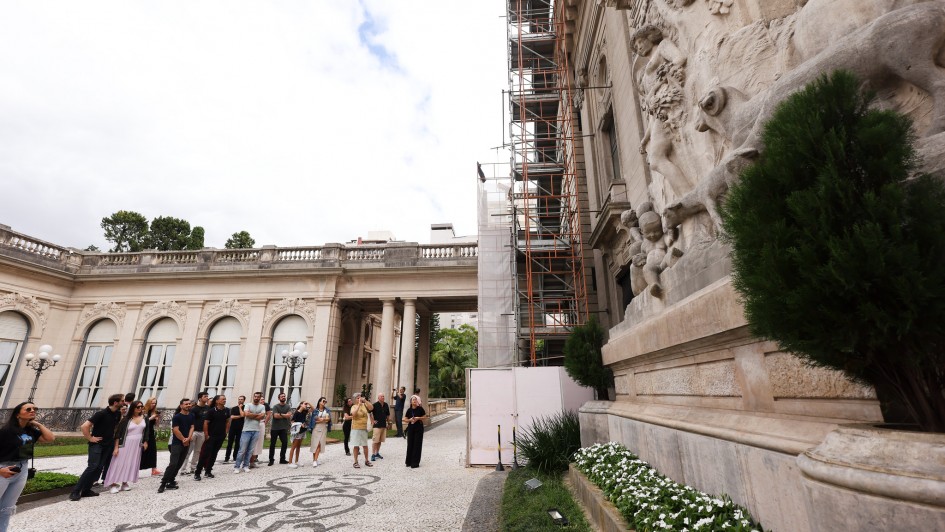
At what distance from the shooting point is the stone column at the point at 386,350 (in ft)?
60.7

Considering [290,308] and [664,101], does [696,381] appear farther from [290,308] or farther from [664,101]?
[290,308]

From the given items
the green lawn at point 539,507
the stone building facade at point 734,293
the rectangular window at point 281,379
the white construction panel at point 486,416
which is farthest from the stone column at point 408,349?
the stone building facade at point 734,293

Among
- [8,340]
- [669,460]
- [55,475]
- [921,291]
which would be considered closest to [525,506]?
[669,460]

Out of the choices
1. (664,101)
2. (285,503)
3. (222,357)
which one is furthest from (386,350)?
(664,101)

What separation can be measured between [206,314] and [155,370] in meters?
3.52

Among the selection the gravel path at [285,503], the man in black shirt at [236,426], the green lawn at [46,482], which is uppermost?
the man in black shirt at [236,426]

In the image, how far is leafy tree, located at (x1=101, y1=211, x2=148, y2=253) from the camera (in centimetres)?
3431

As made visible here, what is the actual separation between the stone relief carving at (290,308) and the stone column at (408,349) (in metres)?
4.49

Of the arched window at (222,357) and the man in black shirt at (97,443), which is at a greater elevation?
the arched window at (222,357)

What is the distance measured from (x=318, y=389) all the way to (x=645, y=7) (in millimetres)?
18024

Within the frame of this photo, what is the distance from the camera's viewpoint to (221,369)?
1994 centimetres

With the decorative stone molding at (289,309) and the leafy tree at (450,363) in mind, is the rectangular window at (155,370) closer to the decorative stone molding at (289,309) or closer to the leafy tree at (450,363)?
the decorative stone molding at (289,309)

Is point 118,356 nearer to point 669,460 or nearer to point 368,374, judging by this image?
point 368,374

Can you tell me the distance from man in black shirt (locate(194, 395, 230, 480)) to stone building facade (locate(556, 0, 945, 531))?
285 inches
